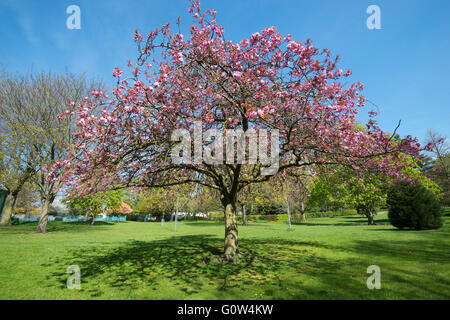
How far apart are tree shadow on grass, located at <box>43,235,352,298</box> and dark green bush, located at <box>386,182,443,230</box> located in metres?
12.2

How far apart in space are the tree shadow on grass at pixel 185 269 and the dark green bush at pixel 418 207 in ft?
40.1

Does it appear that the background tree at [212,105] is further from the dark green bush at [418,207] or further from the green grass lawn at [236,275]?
the dark green bush at [418,207]

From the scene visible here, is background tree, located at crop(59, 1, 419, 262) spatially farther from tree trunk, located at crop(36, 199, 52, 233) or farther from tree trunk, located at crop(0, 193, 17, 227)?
tree trunk, located at crop(0, 193, 17, 227)

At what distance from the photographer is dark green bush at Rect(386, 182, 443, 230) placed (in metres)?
17.3

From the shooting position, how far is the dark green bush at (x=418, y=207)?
56.8ft

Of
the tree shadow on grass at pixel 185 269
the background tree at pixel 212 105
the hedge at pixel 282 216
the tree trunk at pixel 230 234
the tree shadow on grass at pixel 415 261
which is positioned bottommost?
the hedge at pixel 282 216

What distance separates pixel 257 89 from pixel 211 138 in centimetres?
237

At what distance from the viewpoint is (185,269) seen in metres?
7.93

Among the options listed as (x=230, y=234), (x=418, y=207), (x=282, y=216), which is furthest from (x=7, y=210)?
(x=418, y=207)

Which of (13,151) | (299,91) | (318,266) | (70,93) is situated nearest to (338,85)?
(299,91)

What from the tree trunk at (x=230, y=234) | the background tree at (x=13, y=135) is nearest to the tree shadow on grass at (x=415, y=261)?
the tree trunk at (x=230, y=234)

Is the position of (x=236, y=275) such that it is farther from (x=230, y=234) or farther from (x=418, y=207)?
(x=418, y=207)

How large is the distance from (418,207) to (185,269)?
60.2 feet

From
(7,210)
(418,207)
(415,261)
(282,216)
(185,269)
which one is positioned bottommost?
(282,216)
